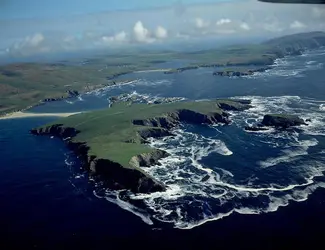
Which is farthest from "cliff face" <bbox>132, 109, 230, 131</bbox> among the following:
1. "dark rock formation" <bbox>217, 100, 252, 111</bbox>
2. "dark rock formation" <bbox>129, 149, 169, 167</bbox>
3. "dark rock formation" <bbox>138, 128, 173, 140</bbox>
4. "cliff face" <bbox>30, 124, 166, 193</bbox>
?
"dark rock formation" <bbox>129, 149, 169, 167</bbox>

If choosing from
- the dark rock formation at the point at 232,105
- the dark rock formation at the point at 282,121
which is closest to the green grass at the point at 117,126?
the dark rock formation at the point at 232,105

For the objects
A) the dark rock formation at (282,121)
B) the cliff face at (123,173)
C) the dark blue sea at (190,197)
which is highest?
the dark rock formation at (282,121)

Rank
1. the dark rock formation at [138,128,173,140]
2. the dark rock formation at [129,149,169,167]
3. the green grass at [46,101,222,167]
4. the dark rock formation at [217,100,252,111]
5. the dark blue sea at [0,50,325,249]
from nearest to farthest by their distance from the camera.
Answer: the dark blue sea at [0,50,325,249] < the dark rock formation at [129,149,169,167] < the green grass at [46,101,222,167] < the dark rock formation at [138,128,173,140] < the dark rock formation at [217,100,252,111]

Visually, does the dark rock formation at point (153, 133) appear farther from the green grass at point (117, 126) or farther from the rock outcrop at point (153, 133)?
the green grass at point (117, 126)

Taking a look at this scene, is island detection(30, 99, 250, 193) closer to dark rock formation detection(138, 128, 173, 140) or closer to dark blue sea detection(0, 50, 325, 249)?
dark rock formation detection(138, 128, 173, 140)

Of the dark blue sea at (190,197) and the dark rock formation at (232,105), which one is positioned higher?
the dark rock formation at (232,105)

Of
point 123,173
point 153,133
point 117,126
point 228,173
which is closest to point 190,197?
point 228,173
